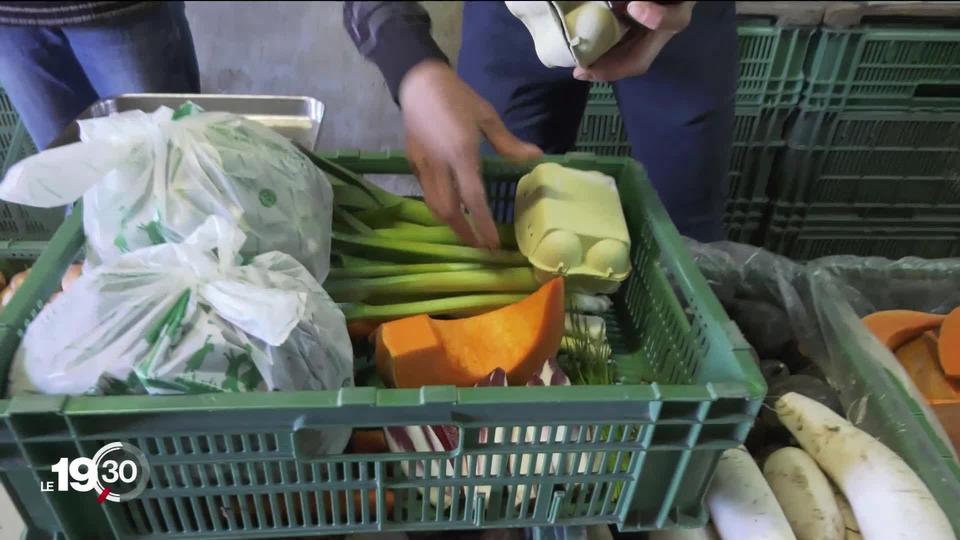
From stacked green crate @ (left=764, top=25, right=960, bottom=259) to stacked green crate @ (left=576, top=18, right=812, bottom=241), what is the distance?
0.02 m

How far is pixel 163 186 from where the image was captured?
0.62 m

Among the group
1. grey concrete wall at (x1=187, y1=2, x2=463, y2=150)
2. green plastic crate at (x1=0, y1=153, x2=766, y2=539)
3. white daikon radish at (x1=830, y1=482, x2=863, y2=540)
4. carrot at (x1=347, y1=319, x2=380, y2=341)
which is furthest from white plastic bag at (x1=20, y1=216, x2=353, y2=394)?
grey concrete wall at (x1=187, y1=2, x2=463, y2=150)

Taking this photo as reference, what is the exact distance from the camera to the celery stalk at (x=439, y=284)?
741 millimetres

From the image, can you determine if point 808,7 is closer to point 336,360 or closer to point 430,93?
point 430,93

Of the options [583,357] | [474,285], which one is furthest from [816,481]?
[474,285]

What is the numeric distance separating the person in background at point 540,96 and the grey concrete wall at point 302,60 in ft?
2.53

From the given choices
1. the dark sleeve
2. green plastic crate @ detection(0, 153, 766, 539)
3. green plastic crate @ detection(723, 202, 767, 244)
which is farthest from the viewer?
green plastic crate @ detection(723, 202, 767, 244)

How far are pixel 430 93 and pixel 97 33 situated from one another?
57 centimetres

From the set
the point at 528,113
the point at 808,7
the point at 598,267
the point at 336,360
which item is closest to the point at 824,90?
the point at 808,7

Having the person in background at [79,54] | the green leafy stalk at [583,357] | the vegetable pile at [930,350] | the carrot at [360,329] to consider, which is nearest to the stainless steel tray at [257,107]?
the person in background at [79,54]

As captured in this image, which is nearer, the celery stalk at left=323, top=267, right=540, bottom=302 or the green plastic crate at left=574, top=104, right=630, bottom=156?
the celery stalk at left=323, top=267, right=540, bottom=302

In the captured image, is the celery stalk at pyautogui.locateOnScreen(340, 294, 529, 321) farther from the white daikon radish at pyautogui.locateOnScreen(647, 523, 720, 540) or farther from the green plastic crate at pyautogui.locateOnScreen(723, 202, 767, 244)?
the green plastic crate at pyautogui.locateOnScreen(723, 202, 767, 244)

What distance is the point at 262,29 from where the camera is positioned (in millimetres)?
2285

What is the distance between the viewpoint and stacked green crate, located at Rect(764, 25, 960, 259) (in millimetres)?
1026
